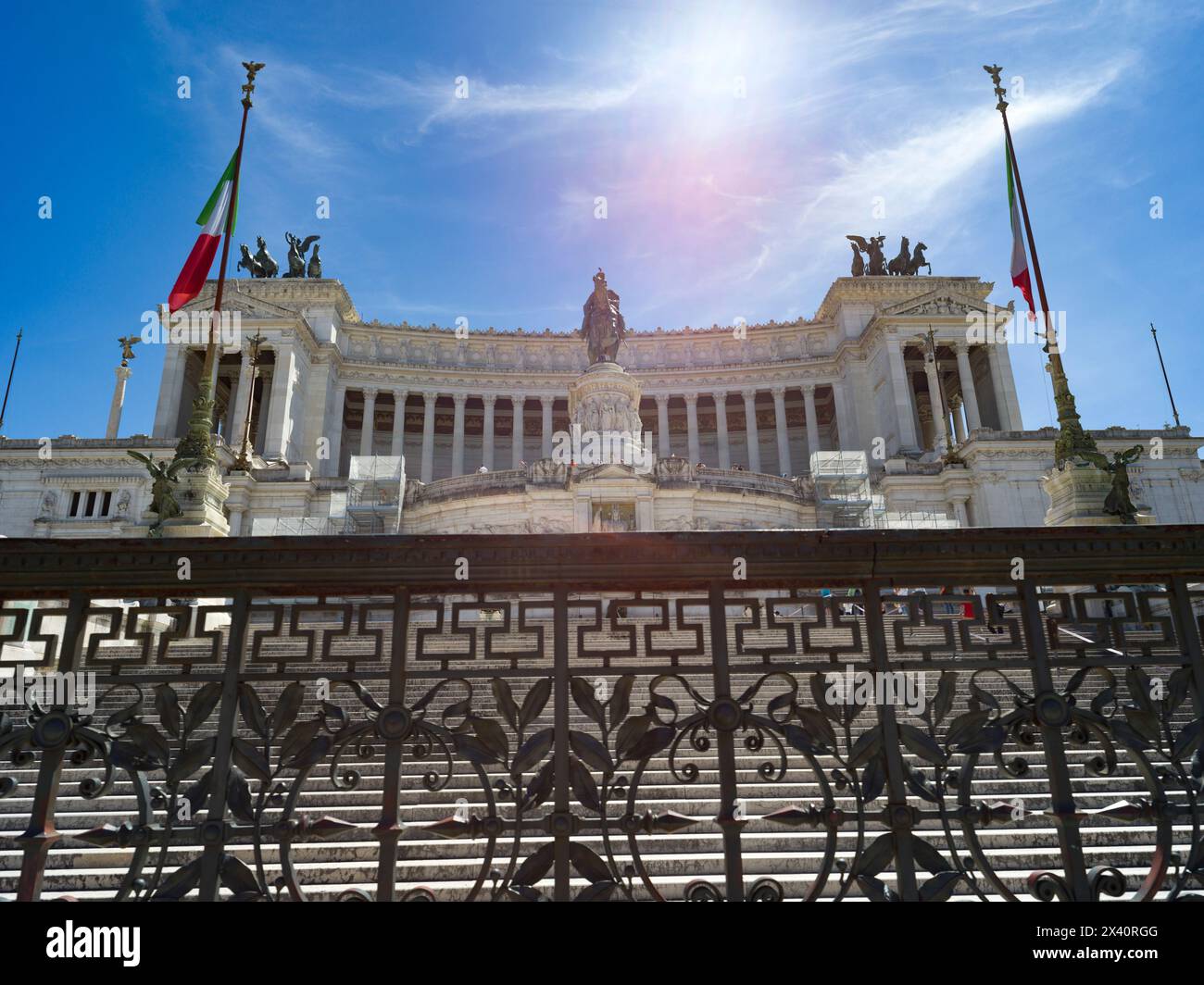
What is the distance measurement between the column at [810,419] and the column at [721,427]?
6827 mm

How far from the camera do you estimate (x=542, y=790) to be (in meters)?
4.04

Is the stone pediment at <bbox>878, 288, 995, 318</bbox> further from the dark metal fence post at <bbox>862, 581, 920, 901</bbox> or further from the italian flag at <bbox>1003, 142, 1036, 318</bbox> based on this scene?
the dark metal fence post at <bbox>862, 581, 920, 901</bbox>

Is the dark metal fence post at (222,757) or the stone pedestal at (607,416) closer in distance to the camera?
the dark metal fence post at (222,757)

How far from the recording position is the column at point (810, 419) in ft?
→ 210

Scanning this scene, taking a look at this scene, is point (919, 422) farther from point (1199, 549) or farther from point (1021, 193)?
point (1199, 549)

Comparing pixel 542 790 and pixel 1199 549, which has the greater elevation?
pixel 1199 549

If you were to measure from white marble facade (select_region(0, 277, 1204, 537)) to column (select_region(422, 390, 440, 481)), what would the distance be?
0.13 m

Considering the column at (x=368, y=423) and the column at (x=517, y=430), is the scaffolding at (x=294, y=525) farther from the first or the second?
the column at (x=517, y=430)

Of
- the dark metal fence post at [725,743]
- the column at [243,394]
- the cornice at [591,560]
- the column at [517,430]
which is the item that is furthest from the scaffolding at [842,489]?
the column at [243,394]

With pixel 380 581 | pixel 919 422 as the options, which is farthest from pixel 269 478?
pixel 919 422

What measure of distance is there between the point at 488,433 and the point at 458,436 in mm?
2606

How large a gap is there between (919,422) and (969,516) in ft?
82.4

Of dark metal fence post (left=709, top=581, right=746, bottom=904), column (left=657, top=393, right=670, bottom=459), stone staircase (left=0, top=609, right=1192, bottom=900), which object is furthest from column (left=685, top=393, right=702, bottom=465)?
dark metal fence post (left=709, top=581, right=746, bottom=904)
